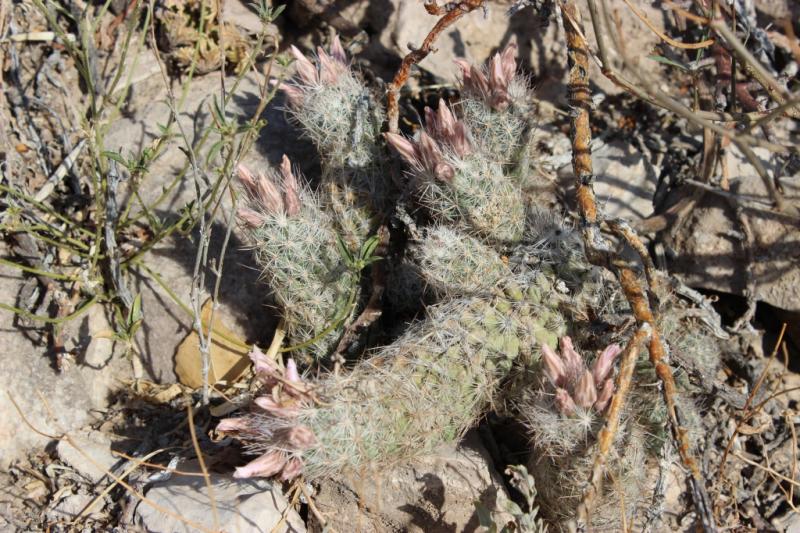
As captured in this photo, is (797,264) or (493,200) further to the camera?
(797,264)

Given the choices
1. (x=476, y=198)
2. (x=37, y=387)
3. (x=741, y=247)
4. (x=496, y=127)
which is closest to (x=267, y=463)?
(x=476, y=198)

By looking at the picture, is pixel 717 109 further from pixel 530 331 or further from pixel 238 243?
pixel 238 243

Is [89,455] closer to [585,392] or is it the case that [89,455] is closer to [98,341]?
[98,341]

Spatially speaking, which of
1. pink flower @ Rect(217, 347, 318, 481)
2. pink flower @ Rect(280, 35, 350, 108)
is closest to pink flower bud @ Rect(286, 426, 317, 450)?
pink flower @ Rect(217, 347, 318, 481)

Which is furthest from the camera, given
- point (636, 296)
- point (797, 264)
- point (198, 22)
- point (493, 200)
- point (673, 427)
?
point (198, 22)

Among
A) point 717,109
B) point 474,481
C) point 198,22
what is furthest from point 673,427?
point 198,22

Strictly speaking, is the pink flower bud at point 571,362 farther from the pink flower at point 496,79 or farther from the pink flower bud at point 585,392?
the pink flower at point 496,79

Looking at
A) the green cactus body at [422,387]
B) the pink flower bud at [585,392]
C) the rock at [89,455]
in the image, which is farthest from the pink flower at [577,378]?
the rock at [89,455]
